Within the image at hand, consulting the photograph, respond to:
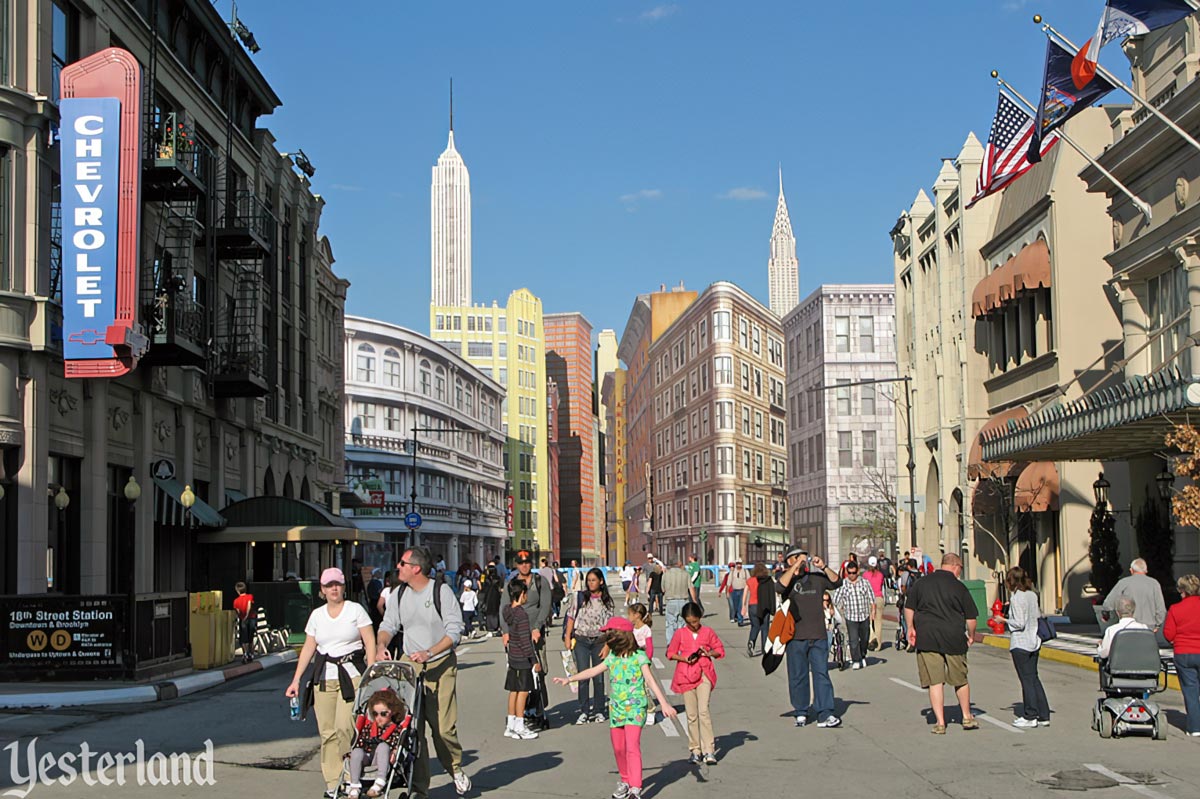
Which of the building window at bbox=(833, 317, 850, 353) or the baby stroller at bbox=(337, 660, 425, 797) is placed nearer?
the baby stroller at bbox=(337, 660, 425, 797)

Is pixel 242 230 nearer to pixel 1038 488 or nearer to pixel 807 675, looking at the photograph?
pixel 1038 488

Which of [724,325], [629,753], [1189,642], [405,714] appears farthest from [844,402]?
[405,714]

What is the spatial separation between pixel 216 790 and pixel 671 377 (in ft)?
341

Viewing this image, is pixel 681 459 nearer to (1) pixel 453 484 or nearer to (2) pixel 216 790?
(1) pixel 453 484

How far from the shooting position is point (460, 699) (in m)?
19.5

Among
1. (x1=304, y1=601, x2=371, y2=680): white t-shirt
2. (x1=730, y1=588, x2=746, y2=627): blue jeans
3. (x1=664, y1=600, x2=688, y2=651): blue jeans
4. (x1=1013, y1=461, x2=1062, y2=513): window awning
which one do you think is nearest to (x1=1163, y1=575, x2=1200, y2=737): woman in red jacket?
(x1=304, y1=601, x2=371, y2=680): white t-shirt

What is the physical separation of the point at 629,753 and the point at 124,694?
11873 mm

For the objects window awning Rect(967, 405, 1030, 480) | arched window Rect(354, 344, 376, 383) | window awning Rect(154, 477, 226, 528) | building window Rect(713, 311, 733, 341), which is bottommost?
window awning Rect(154, 477, 226, 528)

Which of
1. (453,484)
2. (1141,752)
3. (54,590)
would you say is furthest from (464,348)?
(1141,752)

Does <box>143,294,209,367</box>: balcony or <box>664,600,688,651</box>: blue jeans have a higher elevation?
<box>143,294,209,367</box>: balcony

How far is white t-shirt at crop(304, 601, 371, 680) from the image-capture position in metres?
10.3

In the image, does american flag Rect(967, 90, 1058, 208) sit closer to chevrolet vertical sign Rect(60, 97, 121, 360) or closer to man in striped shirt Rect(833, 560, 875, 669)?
man in striped shirt Rect(833, 560, 875, 669)

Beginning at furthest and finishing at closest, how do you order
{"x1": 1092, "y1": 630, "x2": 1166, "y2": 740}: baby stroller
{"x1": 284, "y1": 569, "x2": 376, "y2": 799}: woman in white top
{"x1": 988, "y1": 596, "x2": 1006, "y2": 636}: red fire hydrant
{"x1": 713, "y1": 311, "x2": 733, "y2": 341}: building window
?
{"x1": 713, "y1": 311, "x2": 733, "y2": 341}: building window
{"x1": 988, "y1": 596, "x2": 1006, "y2": 636}: red fire hydrant
{"x1": 1092, "y1": 630, "x2": 1166, "y2": 740}: baby stroller
{"x1": 284, "y1": 569, "x2": 376, "y2": 799}: woman in white top

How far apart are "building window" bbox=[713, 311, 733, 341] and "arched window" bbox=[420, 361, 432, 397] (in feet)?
82.8
